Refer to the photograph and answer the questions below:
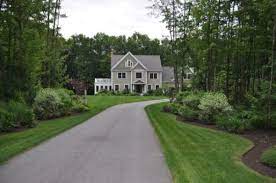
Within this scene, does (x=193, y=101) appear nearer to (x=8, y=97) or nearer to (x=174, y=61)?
(x=174, y=61)

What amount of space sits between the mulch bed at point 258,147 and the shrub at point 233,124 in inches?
10.0

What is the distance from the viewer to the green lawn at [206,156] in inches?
251

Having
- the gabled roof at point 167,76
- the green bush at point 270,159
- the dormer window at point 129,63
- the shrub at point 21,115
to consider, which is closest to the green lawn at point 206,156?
the green bush at point 270,159

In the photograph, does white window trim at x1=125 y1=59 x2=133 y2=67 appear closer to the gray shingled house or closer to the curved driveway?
the gray shingled house

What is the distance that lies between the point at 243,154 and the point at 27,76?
12953mm

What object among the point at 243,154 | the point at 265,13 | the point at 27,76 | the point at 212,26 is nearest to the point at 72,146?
the point at 243,154

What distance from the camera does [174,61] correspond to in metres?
28.0

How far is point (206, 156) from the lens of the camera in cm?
828

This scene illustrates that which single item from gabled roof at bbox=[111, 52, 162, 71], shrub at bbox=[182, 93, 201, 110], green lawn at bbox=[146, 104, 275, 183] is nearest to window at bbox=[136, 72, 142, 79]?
gabled roof at bbox=[111, 52, 162, 71]

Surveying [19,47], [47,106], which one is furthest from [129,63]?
[19,47]

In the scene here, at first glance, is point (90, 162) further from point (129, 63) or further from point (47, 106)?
point (129, 63)

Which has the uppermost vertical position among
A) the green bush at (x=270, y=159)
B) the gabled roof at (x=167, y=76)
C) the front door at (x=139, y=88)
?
the gabled roof at (x=167, y=76)

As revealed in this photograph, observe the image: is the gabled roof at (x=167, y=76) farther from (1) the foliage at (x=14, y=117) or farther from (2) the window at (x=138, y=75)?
(1) the foliage at (x=14, y=117)

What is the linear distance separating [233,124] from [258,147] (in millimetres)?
3154
